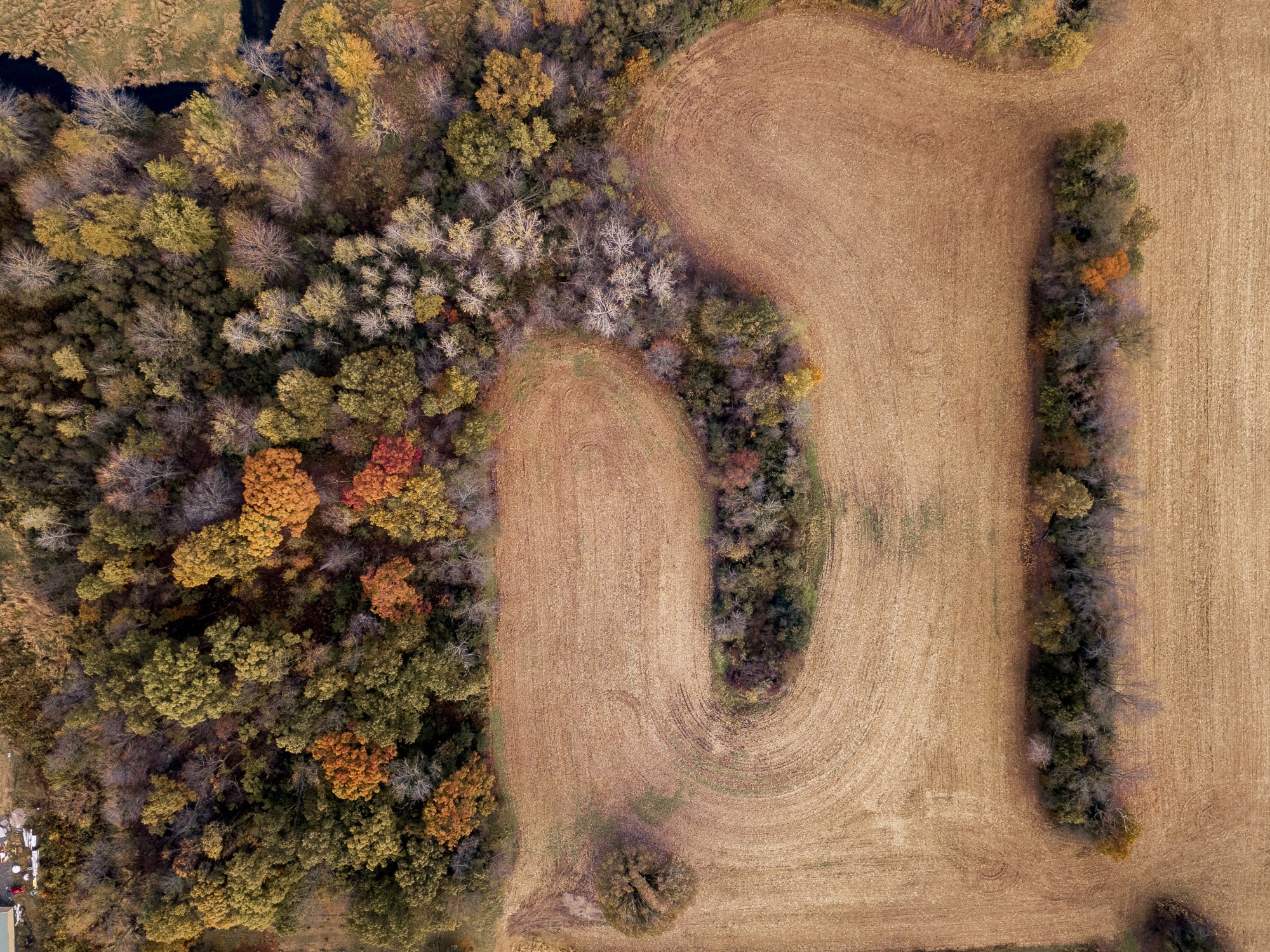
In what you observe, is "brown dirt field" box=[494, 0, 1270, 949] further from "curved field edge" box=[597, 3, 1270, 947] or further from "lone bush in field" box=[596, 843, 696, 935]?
"lone bush in field" box=[596, 843, 696, 935]

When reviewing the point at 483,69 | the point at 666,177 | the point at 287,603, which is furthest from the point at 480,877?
the point at 483,69

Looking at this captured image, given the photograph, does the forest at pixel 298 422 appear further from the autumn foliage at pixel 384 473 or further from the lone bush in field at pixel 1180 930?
the lone bush in field at pixel 1180 930

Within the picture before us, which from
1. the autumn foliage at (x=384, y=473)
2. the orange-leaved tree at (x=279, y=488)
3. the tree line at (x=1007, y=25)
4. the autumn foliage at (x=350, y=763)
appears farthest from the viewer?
the tree line at (x=1007, y=25)

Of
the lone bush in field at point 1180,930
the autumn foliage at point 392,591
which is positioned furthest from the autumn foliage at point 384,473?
the lone bush in field at point 1180,930

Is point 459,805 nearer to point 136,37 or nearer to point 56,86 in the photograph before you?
point 56,86

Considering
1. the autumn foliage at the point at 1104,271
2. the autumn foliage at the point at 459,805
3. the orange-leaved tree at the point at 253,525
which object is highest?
the autumn foliage at the point at 1104,271

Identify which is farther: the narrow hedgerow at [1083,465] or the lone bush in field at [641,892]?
the lone bush in field at [641,892]

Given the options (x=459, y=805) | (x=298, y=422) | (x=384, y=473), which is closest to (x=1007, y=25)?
(x=384, y=473)
